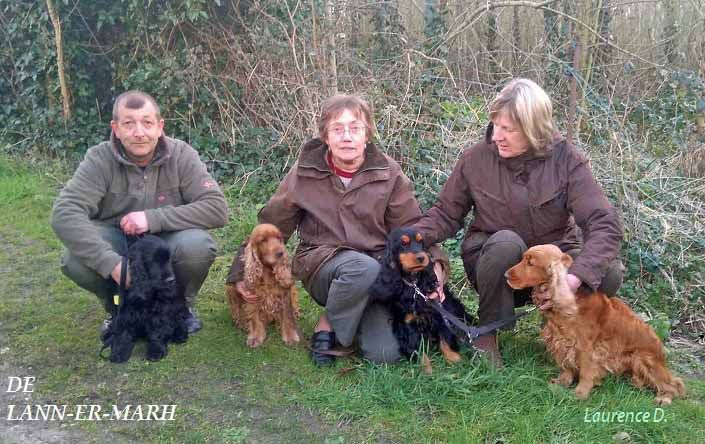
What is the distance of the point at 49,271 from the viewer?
5.50 m

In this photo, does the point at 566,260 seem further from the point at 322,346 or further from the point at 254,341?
the point at 254,341

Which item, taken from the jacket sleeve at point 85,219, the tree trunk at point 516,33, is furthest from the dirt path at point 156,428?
the tree trunk at point 516,33

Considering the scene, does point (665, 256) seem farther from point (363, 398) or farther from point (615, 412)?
point (363, 398)

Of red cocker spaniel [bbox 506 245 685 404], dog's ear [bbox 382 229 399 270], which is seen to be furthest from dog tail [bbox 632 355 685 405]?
dog's ear [bbox 382 229 399 270]

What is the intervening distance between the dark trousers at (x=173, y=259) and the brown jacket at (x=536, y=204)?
139 centimetres

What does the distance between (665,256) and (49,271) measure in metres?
4.88

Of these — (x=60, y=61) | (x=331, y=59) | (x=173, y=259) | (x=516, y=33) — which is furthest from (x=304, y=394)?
(x=60, y=61)

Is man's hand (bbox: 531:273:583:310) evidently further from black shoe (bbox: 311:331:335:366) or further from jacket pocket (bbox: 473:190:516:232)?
black shoe (bbox: 311:331:335:366)

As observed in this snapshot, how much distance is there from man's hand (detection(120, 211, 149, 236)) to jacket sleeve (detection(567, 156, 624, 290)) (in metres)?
2.46

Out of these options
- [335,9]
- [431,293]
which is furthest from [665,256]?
[335,9]

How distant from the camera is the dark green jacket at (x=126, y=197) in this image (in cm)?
389

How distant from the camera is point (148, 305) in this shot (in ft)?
12.8

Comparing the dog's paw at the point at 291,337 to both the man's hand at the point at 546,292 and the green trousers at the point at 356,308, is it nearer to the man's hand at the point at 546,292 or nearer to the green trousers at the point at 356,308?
the green trousers at the point at 356,308

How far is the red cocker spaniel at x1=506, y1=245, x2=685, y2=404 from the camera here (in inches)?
135
